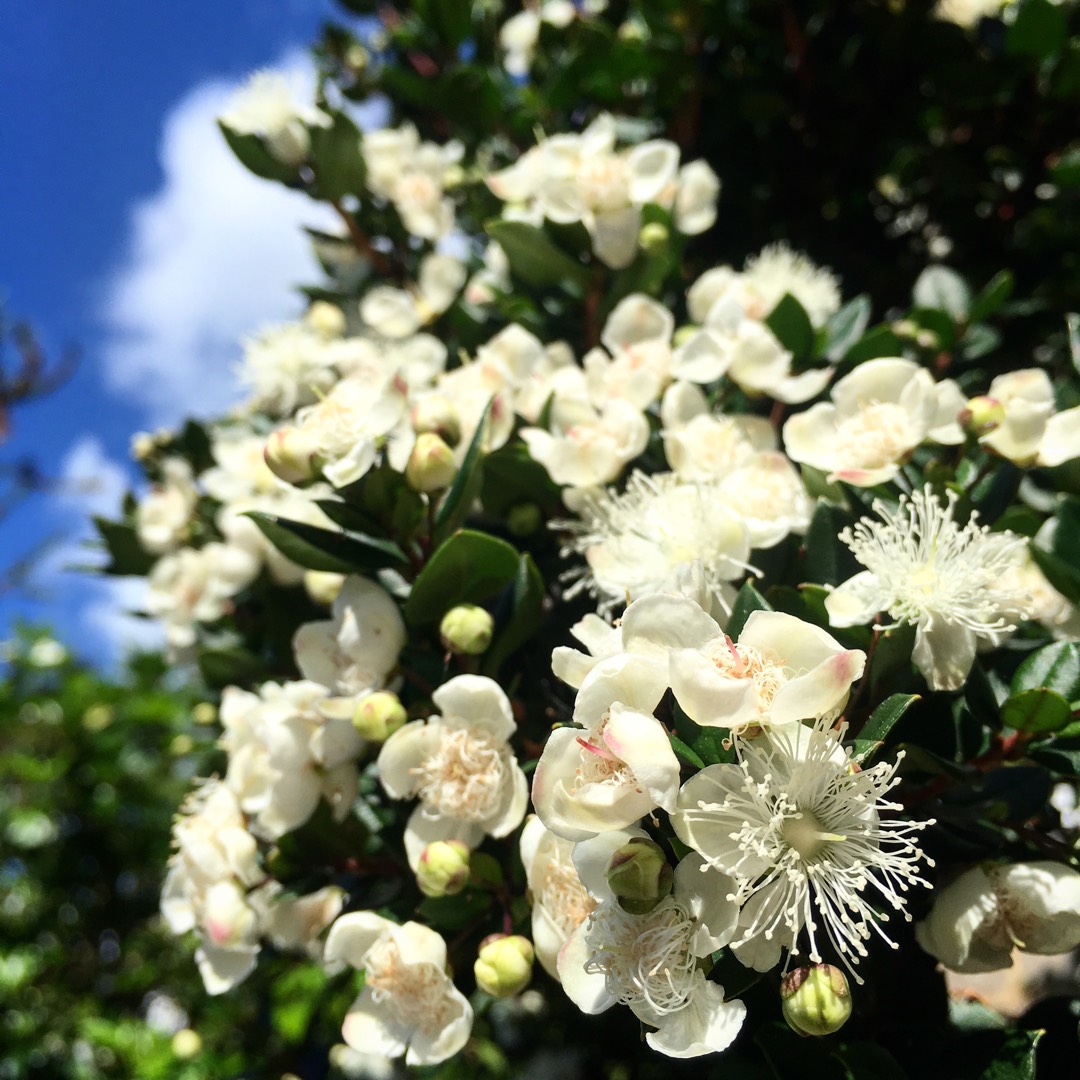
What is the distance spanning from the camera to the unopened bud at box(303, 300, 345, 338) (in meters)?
1.69

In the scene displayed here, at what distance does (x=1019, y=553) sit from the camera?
91 cm

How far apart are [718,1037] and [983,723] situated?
38cm

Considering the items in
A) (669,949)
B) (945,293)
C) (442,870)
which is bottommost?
(669,949)

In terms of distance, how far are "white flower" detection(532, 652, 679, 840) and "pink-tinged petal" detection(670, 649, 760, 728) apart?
33 millimetres

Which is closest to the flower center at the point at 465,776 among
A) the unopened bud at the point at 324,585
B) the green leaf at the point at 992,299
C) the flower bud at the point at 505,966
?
the flower bud at the point at 505,966

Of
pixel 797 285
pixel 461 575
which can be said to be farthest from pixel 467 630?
pixel 797 285

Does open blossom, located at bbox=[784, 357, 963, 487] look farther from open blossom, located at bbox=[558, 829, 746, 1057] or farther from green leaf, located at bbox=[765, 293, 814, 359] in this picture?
open blossom, located at bbox=[558, 829, 746, 1057]

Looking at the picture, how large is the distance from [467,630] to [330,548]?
0.63 feet

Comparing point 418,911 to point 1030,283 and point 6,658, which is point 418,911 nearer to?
point 1030,283

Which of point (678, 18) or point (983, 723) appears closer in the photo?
point (983, 723)

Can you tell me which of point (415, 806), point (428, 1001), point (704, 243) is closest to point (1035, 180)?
point (704, 243)

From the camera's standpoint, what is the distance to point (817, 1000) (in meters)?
0.63

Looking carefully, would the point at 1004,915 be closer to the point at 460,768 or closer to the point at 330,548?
the point at 460,768

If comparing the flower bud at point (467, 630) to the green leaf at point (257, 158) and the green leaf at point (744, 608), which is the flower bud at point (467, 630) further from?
the green leaf at point (257, 158)
